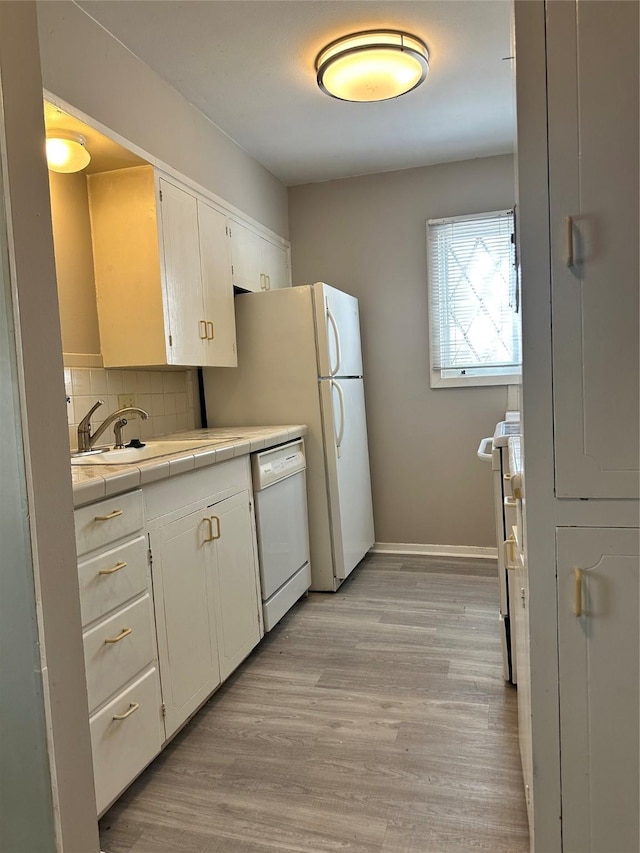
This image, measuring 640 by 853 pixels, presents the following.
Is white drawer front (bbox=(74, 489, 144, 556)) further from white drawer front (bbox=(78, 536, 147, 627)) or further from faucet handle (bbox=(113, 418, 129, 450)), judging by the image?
faucet handle (bbox=(113, 418, 129, 450))

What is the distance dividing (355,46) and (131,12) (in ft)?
2.77

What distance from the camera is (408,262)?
12.2ft

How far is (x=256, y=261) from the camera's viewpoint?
3445 millimetres

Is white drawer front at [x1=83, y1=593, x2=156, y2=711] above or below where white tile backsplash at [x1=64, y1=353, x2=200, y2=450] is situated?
below

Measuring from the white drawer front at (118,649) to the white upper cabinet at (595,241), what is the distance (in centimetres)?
120

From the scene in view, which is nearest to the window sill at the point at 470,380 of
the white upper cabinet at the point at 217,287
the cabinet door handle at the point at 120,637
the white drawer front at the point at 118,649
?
the white upper cabinet at the point at 217,287

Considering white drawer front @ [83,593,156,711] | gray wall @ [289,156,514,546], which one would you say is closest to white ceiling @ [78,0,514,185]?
gray wall @ [289,156,514,546]

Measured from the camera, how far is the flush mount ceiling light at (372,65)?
2.29 meters

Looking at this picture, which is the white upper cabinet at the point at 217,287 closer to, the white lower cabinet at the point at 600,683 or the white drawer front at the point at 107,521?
the white drawer front at the point at 107,521

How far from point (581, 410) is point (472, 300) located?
2.68 metres

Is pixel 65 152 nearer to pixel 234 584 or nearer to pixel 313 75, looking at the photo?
pixel 313 75

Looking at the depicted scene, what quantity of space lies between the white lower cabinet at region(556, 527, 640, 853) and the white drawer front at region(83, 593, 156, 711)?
3.62 feet

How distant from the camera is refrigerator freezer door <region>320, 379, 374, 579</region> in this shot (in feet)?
10.3

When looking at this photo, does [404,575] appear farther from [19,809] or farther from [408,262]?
[19,809]
